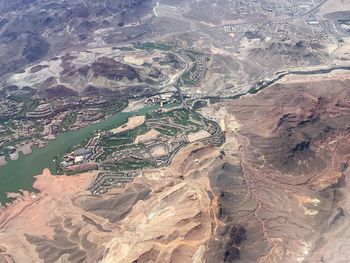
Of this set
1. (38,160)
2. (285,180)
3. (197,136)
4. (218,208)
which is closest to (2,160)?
(38,160)

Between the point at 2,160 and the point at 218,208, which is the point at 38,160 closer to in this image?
the point at 2,160

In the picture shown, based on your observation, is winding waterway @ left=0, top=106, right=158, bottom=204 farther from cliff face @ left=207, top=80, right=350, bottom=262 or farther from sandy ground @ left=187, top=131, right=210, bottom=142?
cliff face @ left=207, top=80, right=350, bottom=262

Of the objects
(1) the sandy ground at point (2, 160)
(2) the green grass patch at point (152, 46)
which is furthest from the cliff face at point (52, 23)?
(1) the sandy ground at point (2, 160)

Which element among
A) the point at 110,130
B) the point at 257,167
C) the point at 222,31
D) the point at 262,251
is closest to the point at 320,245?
the point at 262,251

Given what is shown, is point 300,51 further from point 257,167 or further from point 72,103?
point 72,103

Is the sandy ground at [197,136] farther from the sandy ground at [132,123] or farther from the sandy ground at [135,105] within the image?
the sandy ground at [135,105]

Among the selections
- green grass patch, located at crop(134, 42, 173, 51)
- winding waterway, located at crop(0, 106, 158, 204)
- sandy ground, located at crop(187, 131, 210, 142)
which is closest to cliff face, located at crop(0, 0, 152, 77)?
green grass patch, located at crop(134, 42, 173, 51)

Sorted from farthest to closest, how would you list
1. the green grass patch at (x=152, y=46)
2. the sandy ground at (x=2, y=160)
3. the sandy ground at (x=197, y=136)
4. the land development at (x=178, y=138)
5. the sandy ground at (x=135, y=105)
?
the green grass patch at (x=152, y=46) → the sandy ground at (x=135, y=105) → the sandy ground at (x=197, y=136) → the sandy ground at (x=2, y=160) → the land development at (x=178, y=138)
